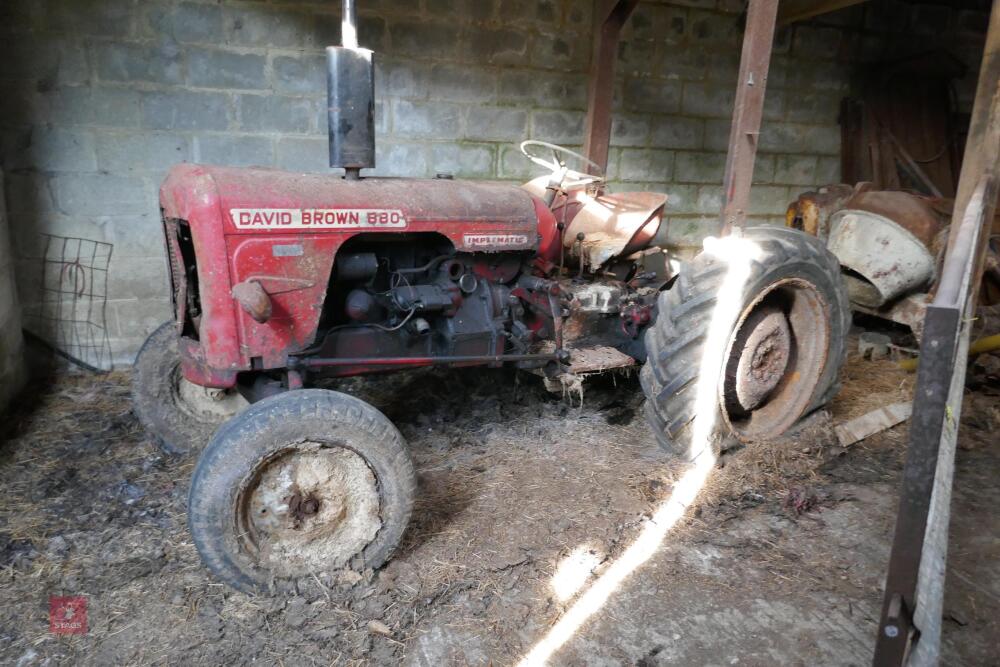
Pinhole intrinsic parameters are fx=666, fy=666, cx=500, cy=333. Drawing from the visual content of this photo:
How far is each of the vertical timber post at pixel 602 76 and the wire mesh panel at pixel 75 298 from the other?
3038 millimetres

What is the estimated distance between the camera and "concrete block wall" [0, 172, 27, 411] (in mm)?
3295

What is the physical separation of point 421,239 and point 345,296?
1.28 ft

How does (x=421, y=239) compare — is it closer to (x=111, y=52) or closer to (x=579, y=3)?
(x=111, y=52)

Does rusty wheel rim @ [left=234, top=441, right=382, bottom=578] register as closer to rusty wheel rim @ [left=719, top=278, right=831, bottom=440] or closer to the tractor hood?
the tractor hood

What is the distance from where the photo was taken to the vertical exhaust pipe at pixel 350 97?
7.66 feet

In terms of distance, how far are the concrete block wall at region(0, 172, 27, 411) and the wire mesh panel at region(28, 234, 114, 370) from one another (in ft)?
0.50

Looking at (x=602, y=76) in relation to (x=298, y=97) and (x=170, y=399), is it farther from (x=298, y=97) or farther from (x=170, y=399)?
(x=170, y=399)

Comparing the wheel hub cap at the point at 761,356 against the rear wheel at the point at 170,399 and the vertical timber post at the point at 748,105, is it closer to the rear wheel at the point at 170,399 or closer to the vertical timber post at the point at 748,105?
the vertical timber post at the point at 748,105

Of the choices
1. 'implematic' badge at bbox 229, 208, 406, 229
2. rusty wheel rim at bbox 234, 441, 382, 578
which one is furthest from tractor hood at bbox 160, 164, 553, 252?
rusty wheel rim at bbox 234, 441, 382, 578

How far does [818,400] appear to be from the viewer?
10.3 ft

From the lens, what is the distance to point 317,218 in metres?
2.31

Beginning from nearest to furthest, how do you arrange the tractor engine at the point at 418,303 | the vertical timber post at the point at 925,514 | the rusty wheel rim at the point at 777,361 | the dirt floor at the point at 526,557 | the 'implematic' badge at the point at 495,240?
the vertical timber post at the point at 925,514 → the dirt floor at the point at 526,557 → the tractor engine at the point at 418,303 → the 'implematic' badge at the point at 495,240 → the rusty wheel rim at the point at 777,361

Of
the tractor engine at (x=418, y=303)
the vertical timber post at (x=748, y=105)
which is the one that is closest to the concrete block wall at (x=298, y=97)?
the tractor engine at (x=418, y=303)

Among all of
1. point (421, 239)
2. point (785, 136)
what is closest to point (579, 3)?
point (785, 136)
